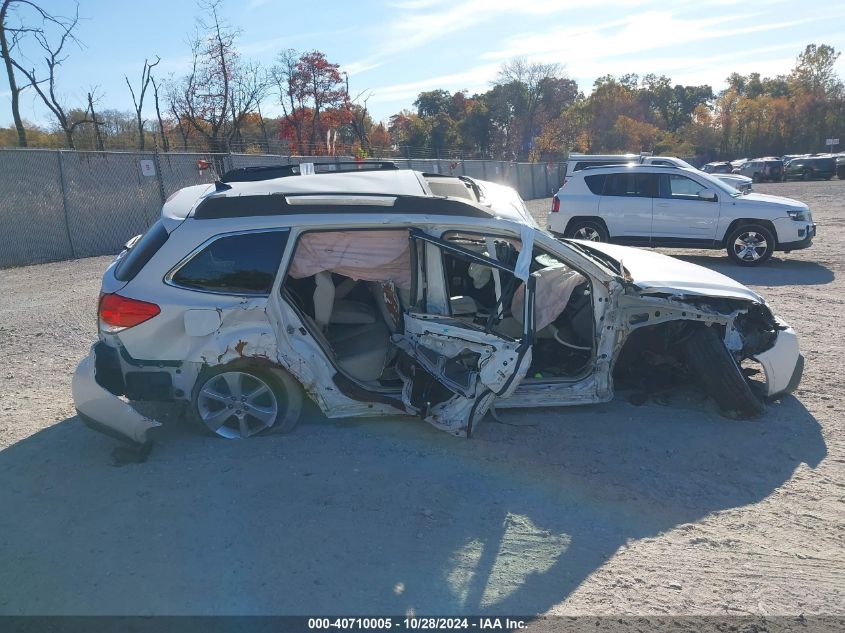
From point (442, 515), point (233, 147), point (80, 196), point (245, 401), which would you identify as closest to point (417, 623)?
point (442, 515)

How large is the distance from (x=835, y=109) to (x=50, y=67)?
6604cm

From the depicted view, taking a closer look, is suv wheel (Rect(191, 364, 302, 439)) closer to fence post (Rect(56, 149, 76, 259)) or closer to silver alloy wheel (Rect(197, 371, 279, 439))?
silver alloy wheel (Rect(197, 371, 279, 439))

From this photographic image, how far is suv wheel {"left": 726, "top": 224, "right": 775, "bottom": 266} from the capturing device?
1186 centimetres

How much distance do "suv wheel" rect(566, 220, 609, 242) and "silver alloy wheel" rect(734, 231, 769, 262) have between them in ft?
7.63

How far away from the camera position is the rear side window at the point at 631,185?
12555mm

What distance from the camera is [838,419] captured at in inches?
195

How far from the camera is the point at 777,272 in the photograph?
11.3 m

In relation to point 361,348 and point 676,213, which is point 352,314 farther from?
point 676,213

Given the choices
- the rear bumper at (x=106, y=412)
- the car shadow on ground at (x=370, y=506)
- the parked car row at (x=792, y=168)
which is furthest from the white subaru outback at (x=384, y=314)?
the parked car row at (x=792, y=168)

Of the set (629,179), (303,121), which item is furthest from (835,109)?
(629,179)

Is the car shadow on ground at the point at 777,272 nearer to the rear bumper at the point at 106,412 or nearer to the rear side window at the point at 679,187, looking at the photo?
the rear side window at the point at 679,187

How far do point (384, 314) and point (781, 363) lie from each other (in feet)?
9.88

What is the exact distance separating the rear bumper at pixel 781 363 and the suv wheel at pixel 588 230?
7.94 m

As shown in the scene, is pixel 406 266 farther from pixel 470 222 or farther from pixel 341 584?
pixel 341 584
